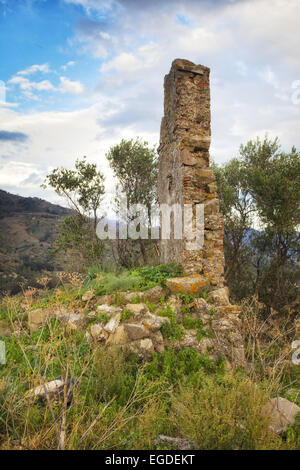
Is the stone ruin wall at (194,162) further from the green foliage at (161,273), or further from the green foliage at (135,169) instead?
the green foliage at (135,169)

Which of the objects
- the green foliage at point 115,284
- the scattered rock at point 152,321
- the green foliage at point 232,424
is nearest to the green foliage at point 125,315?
the scattered rock at point 152,321

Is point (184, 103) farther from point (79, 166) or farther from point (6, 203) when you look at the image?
point (6, 203)

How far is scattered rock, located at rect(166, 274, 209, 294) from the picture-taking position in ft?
18.7

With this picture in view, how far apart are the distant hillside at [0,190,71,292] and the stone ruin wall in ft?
47.4

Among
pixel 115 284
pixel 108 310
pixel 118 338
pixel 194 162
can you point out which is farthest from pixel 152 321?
pixel 194 162

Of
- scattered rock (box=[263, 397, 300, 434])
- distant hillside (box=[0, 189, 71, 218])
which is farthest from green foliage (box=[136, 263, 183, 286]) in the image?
distant hillside (box=[0, 189, 71, 218])

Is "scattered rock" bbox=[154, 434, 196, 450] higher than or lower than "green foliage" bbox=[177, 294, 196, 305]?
lower

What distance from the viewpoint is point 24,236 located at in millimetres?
31922

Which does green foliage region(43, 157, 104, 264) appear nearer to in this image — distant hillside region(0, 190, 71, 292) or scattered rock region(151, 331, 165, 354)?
distant hillside region(0, 190, 71, 292)

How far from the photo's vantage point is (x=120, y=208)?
1410 cm

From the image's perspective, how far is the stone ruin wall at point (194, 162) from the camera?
645 cm

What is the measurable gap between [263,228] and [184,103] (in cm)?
759

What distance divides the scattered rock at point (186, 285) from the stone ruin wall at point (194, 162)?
0.41 metres
